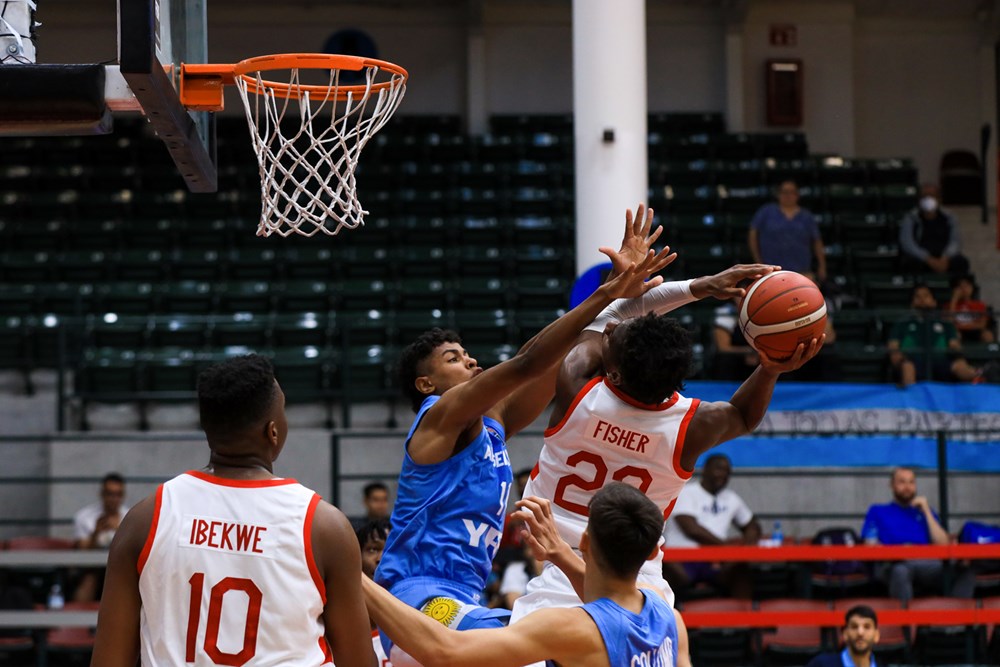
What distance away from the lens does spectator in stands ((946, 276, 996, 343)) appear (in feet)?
37.2

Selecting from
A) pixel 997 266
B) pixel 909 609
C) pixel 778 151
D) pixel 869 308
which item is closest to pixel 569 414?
pixel 909 609

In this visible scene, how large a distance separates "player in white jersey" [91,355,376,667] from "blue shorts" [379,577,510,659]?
815mm

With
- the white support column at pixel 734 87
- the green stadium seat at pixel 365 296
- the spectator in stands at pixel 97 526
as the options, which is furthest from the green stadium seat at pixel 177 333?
the white support column at pixel 734 87

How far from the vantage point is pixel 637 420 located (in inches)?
167

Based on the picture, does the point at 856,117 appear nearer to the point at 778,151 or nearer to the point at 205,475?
the point at 778,151

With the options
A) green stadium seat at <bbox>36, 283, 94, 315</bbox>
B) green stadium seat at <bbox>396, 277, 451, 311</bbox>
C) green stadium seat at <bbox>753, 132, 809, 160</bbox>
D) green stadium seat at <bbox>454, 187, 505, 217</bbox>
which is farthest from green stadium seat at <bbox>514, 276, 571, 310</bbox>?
green stadium seat at <bbox>753, 132, 809, 160</bbox>

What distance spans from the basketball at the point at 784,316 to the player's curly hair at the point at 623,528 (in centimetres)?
124

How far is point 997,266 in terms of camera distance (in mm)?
16672

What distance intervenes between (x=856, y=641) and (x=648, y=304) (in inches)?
155

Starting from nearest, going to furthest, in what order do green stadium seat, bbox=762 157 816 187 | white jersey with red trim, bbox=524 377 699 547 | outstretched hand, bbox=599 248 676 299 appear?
outstretched hand, bbox=599 248 676 299 < white jersey with red trim, bbox=524 377 699 547 < green stadium seat, bbox=762 157 816 187

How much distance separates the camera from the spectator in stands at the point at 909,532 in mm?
8805

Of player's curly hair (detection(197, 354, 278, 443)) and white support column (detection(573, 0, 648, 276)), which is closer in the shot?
player's curly hair (detection(197, 354, 278, 443))

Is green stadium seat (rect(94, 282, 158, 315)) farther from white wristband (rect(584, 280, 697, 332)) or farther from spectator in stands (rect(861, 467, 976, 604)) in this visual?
white wristband (rect(584, 280, 697, 332))

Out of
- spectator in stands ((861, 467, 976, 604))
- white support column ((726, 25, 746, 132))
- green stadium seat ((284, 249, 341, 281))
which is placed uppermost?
white support column ((726, 25, 746, 132))
